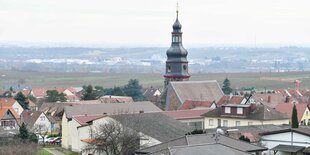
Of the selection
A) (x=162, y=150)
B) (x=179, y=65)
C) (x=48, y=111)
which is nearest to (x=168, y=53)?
(x=179, y=65)

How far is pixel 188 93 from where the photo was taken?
82.5 metres

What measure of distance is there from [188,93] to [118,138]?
128ft

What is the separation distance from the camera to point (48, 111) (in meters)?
79.1

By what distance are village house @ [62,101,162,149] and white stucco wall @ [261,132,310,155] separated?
1801 cm

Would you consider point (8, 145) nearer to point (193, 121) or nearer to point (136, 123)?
point (136, 123)

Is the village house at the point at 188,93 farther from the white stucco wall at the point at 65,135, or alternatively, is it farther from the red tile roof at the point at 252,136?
the red tile roof at the point at 252,136

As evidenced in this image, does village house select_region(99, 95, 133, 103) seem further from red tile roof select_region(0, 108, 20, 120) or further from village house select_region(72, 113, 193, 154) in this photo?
village house select_region(72, 113, 193, 154)

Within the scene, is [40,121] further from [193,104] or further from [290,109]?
[290,109]

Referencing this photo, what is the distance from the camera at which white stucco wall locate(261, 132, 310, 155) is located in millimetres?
42266

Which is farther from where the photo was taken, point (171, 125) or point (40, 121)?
point (40, 121)

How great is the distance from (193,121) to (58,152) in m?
13.8

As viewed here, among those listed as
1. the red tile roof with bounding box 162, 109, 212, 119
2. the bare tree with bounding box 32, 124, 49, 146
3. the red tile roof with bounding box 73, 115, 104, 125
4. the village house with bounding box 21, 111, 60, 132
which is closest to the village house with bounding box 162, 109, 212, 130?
the red tile roof with bounding box 162, 109, 212, 119

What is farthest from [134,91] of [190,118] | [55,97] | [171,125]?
[171,125]

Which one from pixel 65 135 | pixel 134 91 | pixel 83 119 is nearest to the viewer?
pixel 83 119
